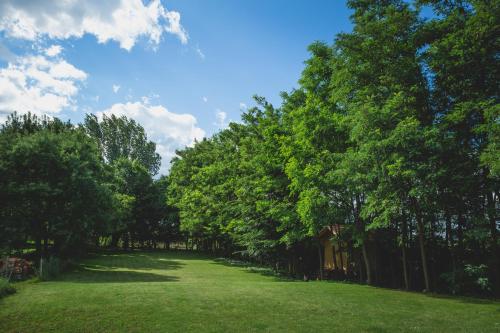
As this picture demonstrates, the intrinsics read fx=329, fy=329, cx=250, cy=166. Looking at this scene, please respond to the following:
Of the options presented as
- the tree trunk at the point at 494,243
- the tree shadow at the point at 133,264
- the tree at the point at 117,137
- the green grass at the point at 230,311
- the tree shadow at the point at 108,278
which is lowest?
the tree shadow at the point at 133,264

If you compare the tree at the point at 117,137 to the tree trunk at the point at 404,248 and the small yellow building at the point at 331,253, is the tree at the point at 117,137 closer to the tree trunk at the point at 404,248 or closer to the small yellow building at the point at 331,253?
the small yellow building at the point at 331,253

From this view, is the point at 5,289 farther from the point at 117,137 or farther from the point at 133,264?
the point at 117,137

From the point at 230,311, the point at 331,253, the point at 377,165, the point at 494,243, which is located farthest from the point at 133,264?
the point at 494,243

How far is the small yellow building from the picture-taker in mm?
26938

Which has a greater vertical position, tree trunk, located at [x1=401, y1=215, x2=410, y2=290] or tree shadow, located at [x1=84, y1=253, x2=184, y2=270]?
tree trunk, located at [x1=401, y1=215, x2=410, y2=290]

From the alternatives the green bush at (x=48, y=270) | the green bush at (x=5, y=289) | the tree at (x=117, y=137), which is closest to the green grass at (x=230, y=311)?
the green bush at (x=5, y=289)

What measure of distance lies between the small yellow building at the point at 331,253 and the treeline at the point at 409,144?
2.15m

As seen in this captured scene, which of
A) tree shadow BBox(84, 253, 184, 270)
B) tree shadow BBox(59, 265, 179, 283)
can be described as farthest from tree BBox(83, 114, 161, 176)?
tree shadow BBox(59, 265, 179, 283)

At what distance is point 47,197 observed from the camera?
78.0ft

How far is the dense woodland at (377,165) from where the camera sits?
1538cm

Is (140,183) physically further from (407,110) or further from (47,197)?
(407,110)

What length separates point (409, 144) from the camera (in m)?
15.0

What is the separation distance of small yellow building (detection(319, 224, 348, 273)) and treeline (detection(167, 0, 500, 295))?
2.15 m

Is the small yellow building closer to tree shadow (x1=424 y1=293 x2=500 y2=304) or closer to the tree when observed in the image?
tree shadow (x1=424 y1=293 x2=500 y2=304)
